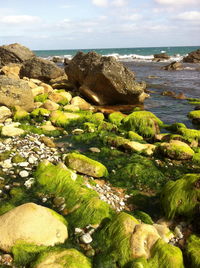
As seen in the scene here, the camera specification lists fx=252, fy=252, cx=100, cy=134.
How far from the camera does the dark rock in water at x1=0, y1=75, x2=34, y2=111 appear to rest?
12.3m

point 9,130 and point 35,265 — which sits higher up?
point 9,130

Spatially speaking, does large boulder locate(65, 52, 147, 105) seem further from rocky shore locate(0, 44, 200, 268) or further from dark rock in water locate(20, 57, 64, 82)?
dark rock in water locate(20, 57, 64, 82)

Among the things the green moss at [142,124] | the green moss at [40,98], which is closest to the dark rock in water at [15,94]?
the green moss at [40,98]

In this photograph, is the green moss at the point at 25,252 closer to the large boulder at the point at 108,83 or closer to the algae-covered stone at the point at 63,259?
the algae-covered stone at the point at 63,259

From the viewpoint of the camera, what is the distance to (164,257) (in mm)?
4176

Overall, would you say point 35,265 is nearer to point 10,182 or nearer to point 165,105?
point 10,182

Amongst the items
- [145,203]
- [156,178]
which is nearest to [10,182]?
[145,203]

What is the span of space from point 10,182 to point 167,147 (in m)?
5.23

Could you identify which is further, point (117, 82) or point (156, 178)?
point (117, 82)

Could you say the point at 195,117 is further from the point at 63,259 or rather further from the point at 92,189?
the point at 63,259

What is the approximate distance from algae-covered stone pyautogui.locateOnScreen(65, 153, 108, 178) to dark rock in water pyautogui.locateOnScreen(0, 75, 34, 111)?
639cm

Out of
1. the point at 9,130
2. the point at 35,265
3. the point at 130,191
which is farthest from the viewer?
the point at 9,130

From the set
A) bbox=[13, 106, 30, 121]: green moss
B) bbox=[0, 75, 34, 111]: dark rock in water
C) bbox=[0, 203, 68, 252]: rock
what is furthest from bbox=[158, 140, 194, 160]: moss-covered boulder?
bbox=[0, 75, 34, 111]: dark rock in water

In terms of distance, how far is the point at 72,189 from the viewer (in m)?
6.06
